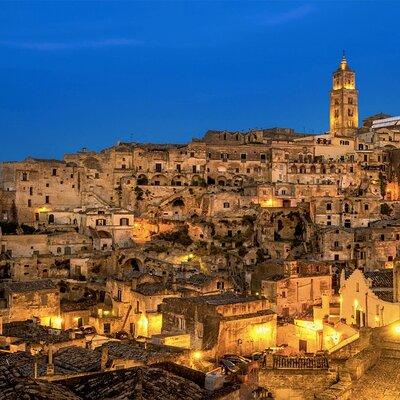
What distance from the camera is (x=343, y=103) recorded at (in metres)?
80.8

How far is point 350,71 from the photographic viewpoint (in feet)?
273

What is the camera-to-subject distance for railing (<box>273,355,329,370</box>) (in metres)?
20.3

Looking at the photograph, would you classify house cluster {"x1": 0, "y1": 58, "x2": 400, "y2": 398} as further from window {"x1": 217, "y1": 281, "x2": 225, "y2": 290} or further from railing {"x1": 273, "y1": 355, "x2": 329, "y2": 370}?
railing {"x1": 273, "y1": 355, "x2": 329, "y2": 370}

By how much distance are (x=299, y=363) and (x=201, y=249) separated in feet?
101

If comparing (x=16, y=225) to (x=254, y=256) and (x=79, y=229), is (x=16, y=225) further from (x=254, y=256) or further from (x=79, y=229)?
(x=254, y=256)

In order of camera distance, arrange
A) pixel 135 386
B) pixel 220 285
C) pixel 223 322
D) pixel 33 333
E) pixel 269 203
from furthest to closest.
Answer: pixel 269 203
pixel 220 285
pixel 33 333
pixel 223 322
pixel 135 386

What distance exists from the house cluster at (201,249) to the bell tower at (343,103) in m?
0.20

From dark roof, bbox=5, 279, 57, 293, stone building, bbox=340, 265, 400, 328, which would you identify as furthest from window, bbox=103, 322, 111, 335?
stone building, bbox=340, 265, 400, 328

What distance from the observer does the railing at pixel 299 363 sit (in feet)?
66.6

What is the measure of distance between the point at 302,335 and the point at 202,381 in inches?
595

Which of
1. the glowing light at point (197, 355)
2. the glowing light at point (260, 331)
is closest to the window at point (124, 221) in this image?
the glowing light at point (260, 331)

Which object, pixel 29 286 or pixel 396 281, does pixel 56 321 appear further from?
pixel 396 281

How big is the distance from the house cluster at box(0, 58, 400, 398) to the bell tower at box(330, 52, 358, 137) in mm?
197

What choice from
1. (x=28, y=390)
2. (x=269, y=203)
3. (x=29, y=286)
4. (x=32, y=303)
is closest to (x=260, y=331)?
(x=32, y=303)
